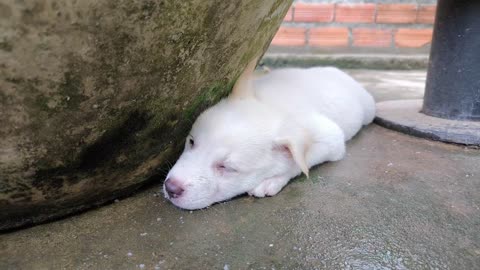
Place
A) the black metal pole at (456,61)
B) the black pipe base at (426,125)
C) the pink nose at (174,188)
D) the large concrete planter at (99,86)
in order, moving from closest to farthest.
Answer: the large concrete planter at (99,86) < the pink nose at (174,188) < the black pipe base at (426,125) < the black metal pole at (456,61)

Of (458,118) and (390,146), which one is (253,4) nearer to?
→ (390,146)

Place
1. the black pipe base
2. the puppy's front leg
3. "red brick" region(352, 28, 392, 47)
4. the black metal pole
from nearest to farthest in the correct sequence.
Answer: the puppy's front leg < the black pipe base < the black metal pole < "red brick" region(352, 28, 392, 47)

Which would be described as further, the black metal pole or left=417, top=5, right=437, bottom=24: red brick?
left=417, top=5, right=437, bottom=24: red brick

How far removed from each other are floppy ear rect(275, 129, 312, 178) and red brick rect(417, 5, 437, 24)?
362 centimetres

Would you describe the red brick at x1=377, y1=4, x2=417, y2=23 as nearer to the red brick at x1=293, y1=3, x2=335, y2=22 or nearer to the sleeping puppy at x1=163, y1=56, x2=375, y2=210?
the red brick at x1=293, y1=3, x2=335, y2=22

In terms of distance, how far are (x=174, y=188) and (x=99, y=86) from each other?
0.38 m

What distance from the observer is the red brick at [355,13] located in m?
4.46

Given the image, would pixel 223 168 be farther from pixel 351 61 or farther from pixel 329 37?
pixel 329 37

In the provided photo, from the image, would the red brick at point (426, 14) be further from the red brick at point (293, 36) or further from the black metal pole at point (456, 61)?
the black metal pole at point (456, 61)

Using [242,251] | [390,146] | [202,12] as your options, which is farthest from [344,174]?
[202,12]

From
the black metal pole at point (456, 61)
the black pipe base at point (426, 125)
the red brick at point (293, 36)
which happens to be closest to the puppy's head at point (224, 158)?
the black pipe base at point (426, 125)

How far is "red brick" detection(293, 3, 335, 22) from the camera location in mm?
4477

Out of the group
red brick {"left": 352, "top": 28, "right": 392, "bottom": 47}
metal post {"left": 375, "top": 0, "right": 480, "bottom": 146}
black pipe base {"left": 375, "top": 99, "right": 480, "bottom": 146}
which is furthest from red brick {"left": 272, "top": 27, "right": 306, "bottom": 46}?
metal post {"left": 375, "top": 0, "right": 480, "bottom": 146}

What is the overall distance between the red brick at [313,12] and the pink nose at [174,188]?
144 inches
